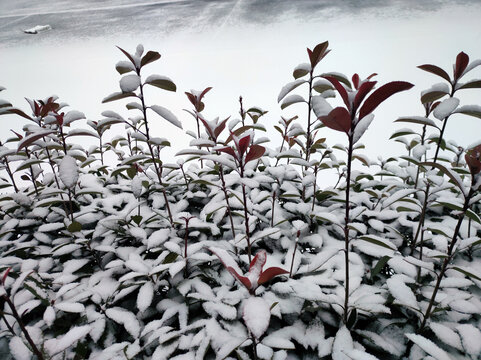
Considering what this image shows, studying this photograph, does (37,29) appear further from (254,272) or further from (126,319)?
(254,272)

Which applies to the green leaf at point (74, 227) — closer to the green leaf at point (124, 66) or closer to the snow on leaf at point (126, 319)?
the snow on leaf at point (126, 319)

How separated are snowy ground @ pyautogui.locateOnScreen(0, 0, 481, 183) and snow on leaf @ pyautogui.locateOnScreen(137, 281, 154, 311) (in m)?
2.82

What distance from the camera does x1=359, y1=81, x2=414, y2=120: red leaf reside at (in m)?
0.65

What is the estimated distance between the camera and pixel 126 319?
102cm

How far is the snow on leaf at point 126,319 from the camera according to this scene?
3.26 ft

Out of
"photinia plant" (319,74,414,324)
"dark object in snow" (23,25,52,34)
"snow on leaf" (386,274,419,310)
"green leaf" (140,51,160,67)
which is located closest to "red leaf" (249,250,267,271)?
"photinia plant" (319,74,414,324)

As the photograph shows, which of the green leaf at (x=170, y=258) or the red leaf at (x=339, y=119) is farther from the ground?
the red leaf at (x=339, y=119)

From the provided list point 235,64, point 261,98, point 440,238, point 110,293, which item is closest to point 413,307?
point 440,238

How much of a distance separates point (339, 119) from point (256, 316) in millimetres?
528

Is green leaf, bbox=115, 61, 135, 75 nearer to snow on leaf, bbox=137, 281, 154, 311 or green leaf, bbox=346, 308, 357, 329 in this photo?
snow on leaf, bbox=137, 281, 154, 311

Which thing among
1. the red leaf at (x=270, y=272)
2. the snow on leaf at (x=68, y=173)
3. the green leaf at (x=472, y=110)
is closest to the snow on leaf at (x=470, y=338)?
the red leaf at (x=270, y=272)

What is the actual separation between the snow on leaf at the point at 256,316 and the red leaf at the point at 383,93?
0.55 meters

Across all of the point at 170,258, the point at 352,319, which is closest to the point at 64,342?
the point at 170,258

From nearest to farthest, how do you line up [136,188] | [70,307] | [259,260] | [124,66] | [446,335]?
[259,260], [446,335], [70,307], [124,66], [136,188]
